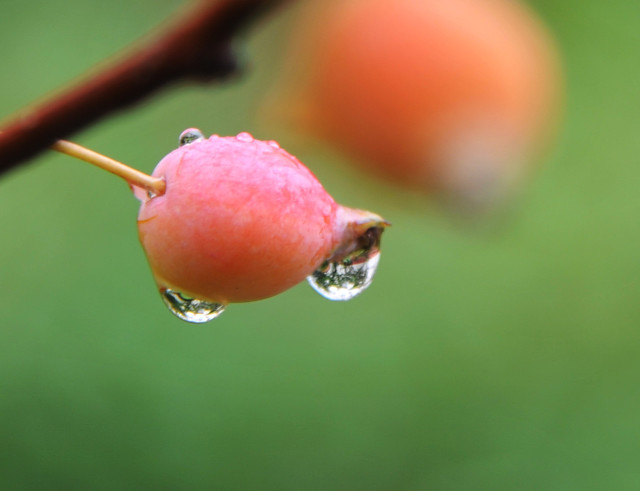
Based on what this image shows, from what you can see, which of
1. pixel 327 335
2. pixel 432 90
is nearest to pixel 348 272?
pixel 432 90

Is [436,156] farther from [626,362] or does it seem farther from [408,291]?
[626,362]

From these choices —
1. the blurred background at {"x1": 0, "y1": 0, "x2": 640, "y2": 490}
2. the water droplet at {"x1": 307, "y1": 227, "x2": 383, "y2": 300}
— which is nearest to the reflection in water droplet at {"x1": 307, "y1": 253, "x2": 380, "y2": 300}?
the water droplet at {"x1": 307, "y1": 227, "x2": 383, "y2": 300}

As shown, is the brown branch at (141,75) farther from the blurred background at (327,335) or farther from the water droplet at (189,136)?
the blurred background at (327,335)

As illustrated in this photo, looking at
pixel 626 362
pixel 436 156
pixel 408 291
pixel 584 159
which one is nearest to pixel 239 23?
pixel 436 156

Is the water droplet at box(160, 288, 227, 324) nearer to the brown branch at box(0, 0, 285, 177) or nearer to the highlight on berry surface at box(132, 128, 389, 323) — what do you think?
the highlight on berry surface at box(132, 128, 389, 323)

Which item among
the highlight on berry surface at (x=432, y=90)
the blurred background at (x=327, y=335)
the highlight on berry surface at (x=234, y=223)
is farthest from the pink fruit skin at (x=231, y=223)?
the blurred background at (x=327, y=335)

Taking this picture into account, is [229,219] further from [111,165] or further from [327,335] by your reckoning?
[327,335]
